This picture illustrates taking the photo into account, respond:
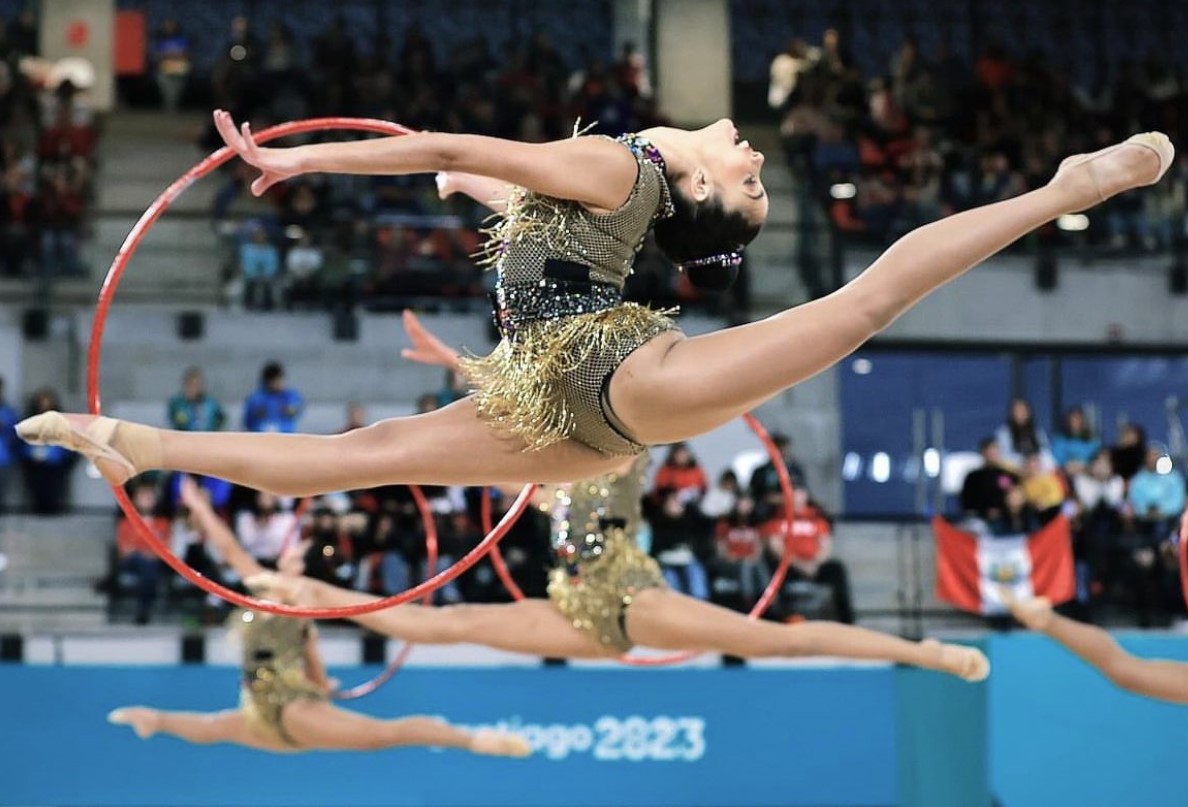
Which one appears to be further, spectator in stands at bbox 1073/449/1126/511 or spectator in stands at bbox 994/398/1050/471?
spectator in stands at bbox 994/398/1050/471

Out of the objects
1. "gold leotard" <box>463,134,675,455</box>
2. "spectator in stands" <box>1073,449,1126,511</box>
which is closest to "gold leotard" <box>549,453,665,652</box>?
"gold leotard" <box>463,134,675,455</box>

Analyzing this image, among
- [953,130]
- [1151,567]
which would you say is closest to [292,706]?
[1151,567]

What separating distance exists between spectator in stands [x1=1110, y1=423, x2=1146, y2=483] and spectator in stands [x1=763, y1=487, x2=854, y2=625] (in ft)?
7.42

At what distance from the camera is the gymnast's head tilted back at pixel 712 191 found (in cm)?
450

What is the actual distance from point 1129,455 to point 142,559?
6.34 meters

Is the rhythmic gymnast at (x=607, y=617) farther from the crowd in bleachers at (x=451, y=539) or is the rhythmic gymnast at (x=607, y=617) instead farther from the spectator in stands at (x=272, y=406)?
the spectator in stands at (x=272, y=406)

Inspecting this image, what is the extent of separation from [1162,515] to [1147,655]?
2.56 m

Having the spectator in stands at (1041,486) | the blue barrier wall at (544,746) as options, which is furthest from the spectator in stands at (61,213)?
the spectator in stands at (1041,486)

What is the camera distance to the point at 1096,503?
37.9 ft

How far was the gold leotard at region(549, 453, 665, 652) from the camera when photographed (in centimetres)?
736

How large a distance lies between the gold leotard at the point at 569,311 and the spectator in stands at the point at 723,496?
6.56 metres

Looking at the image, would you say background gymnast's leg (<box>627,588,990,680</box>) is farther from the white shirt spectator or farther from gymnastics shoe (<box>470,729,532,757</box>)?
the white shirt spectator

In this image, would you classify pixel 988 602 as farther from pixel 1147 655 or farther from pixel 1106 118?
pixel 1106 118

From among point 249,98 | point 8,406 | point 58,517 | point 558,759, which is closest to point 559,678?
point 558,759
